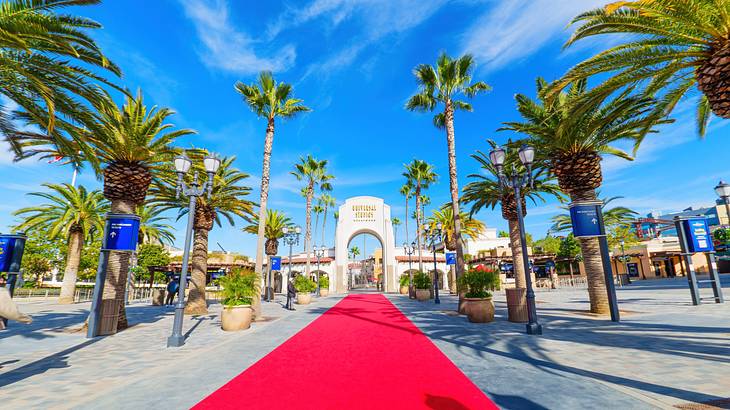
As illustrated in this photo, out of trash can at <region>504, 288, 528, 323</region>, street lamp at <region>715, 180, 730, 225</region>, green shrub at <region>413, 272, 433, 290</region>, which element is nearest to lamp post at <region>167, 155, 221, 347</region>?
trash can at <region>504, 288, 528, 323</region>

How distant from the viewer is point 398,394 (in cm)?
429

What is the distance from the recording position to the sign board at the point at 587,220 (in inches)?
440

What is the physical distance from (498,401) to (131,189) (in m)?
13.1

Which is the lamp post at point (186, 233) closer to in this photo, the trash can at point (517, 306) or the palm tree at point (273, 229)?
the trash can at point (517, 306)

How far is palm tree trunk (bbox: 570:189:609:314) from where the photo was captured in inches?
452

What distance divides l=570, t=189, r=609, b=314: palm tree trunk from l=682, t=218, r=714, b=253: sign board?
6.04 m

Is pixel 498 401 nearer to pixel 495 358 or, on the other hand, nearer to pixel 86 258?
pixel 495 358

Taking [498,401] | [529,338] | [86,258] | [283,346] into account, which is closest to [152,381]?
[283,346]

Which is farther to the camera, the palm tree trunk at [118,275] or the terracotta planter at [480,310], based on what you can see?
the palm tree trunk at [118,275]

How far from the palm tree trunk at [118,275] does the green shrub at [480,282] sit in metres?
12.2

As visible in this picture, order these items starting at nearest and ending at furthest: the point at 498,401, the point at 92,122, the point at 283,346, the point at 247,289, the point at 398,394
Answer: the point at 498,401, the point at 398,394, the point at 283,346, the point at 92,122, the point at 247,289

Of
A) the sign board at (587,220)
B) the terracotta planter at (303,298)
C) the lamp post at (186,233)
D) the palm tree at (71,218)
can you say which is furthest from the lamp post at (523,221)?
the palm tree at (71,218)

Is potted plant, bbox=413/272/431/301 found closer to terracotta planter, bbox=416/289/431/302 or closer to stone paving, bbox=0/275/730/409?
terracotta planter, bbox=416/289/431/302

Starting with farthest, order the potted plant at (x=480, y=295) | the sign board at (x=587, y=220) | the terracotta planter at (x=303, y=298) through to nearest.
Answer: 1. the terracotta planter at (x=303, y=298)
2. the sign board at (x=587, y=220)
3. the potted plant at (x=480, y=295)
